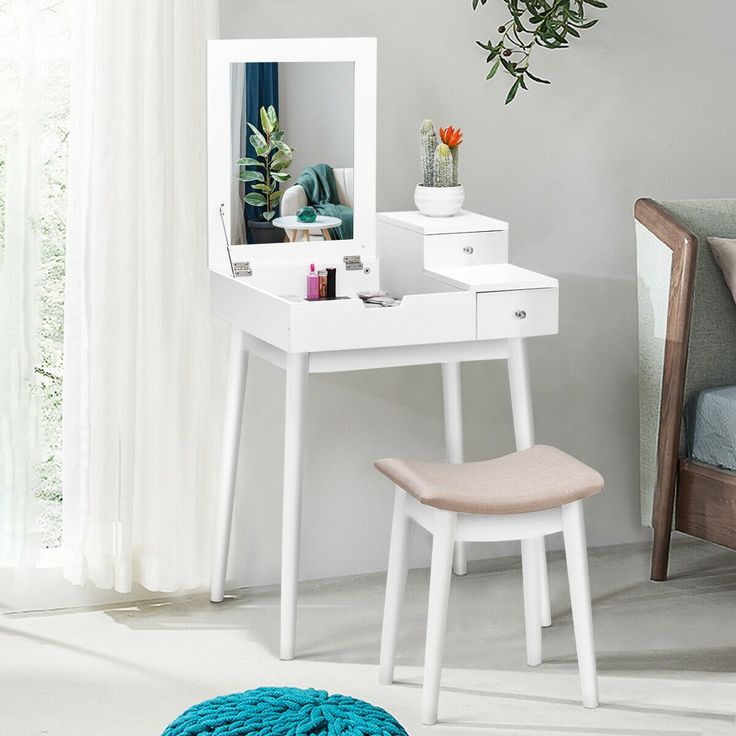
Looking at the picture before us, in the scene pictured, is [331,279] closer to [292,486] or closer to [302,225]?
[302,225]

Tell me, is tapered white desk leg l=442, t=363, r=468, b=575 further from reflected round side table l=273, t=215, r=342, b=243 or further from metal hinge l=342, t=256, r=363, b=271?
reflected round side table l=273, t=215, r=342, b=243

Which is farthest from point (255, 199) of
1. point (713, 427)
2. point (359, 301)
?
point (713, 427)

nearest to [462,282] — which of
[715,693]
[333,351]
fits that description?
[333,351]

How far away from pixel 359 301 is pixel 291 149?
0.45 meters

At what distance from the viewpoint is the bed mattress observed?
3.03 m

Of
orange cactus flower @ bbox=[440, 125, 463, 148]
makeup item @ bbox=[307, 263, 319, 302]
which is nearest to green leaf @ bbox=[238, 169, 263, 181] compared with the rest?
makeup item @ bbox=[307, 263, 319, 302]

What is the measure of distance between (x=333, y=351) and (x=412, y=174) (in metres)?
0.72

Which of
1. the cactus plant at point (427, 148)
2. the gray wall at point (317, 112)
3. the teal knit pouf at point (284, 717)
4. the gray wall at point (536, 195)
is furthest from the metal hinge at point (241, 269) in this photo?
the teal knit pouf at point (284, 717)

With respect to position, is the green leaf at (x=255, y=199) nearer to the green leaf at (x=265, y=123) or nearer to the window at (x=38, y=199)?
the green leaf at (x=265, y=123)

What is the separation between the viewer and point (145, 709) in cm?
250

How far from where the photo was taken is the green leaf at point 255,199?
2877 mm

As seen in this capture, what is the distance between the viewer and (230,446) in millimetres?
2975

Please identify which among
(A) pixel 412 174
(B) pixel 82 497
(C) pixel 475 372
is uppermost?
(A) pixel 412 174

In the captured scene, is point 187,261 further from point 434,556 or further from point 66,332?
point 434,556
